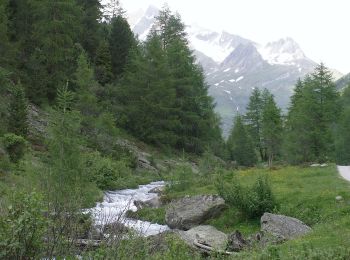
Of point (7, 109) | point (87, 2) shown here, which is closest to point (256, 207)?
point (7, 109)

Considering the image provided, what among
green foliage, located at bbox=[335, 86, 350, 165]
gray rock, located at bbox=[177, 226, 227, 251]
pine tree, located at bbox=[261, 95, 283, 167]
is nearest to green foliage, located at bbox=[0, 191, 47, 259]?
gray rock, located at bbox=[177, 226, 227, 251]

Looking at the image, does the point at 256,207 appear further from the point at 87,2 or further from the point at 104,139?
the point at 87,2

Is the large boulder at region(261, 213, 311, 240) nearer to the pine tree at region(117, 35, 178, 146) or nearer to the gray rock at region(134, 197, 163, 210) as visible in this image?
the gray rock at region(134, 197, 163, 210)

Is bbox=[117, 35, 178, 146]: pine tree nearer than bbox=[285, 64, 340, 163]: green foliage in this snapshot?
No

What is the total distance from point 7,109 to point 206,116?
32.1 meters

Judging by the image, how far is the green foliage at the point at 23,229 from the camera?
19.8 feet

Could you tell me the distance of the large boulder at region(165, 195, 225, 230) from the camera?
19.1 m

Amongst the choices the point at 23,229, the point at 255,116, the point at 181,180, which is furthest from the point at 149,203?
the point at 255,116

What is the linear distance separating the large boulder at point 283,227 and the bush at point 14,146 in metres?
17.7

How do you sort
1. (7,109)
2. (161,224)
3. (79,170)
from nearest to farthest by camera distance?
(79,170), (161,224), (7,109)

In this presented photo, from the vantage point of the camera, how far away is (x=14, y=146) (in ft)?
90.1

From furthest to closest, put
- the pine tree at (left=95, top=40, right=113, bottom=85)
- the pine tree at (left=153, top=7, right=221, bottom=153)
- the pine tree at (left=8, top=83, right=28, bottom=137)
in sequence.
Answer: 1. the pine tree at (left=153, top=7, right=221, bottom=153)
2. the pine tree at (left=95, top=40, right=113, bottom=85)
3. the pine tree at (left=8, top=83, right=28, bottom=137)

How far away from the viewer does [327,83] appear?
5678 cm

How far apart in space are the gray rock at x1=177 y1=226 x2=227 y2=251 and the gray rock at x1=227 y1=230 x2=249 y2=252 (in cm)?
21
